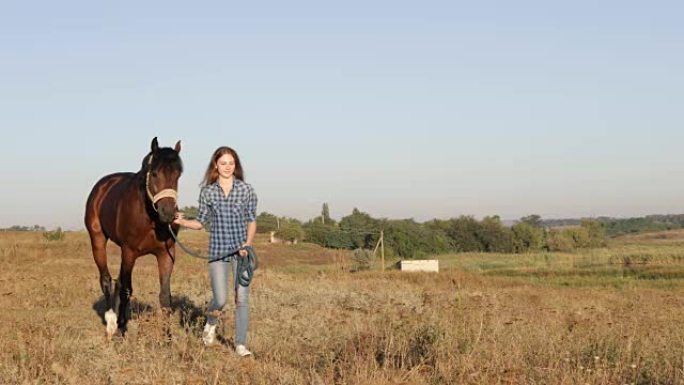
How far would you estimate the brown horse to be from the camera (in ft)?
23.3

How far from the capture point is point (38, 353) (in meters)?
5.84

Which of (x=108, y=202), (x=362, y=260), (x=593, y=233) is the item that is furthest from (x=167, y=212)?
(x=593, y=233)

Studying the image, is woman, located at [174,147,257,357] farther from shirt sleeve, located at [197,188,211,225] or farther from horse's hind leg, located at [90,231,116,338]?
horse's hind leg, located at [90,231,116,338]

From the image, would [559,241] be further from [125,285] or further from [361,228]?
[125,285]

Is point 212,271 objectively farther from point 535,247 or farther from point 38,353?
point 535,247

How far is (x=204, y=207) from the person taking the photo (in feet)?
21.7

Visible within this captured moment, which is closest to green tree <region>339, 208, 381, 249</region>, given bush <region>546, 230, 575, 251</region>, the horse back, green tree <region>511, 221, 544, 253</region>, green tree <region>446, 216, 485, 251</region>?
green tree <region>446, 216, 485, 251</region>

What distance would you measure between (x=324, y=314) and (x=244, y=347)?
2.53 m

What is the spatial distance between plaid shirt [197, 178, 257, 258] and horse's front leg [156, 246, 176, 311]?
1.43 m

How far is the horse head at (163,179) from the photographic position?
6.86 metres

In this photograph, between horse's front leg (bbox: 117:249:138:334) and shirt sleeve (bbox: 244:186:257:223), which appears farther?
horse's front leg (bbox: 117:249:138:334)

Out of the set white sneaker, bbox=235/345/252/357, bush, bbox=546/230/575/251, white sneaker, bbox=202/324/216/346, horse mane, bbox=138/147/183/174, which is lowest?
bush, bbox=546/230/575/251

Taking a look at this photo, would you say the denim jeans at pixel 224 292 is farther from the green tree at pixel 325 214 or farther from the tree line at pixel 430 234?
the green tree at pixel 325 214

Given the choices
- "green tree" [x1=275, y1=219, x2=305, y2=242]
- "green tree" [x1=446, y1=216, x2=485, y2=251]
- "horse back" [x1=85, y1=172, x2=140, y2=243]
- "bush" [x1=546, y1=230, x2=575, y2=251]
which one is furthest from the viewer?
"bush" [x1=546, y1=230, x2=575, y2=251]
